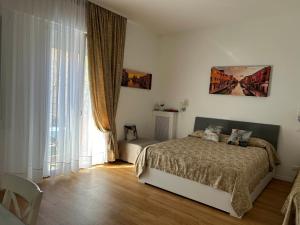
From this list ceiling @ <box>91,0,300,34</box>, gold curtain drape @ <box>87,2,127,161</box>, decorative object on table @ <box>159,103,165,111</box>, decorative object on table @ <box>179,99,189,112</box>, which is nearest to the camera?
ceiling @ <box>91,0,300,34</box>

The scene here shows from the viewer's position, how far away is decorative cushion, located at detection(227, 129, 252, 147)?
377 centimetres

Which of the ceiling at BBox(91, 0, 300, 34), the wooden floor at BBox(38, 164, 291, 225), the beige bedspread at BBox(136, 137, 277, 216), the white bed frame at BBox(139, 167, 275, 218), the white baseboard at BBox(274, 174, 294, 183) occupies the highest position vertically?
the ceiling at BBox(91, 0, 300, 34)

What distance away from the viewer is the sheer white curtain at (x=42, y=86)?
9.31ft

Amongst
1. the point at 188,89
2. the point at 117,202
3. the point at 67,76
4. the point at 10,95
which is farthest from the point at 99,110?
Answer: the point at 188,89

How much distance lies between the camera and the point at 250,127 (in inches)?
161

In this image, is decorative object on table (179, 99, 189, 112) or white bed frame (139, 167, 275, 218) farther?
decorative object on table (179, 99, 189, 112)

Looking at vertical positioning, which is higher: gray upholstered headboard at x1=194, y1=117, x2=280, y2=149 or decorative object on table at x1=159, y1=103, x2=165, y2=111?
decorative object on table at x1=159, y1=103, x2=165, y2=111

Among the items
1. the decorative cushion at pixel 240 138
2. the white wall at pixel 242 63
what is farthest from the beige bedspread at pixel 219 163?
the white wall at pixel 242 63

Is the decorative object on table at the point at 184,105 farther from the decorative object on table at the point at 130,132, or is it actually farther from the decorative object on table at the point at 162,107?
the decorative object on table at the point at 130,132

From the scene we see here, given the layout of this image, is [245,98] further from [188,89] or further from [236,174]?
[236,174]

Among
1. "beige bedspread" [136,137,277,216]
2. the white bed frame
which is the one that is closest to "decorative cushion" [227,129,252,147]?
"beige bedspread" [136,137,277,216]

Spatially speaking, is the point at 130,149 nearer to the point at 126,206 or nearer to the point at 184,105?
the point at 184,105

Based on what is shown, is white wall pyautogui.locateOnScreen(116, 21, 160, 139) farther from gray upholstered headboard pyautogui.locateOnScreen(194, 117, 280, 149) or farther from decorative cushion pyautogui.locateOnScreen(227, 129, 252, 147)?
decorative cushion pyautogui.locateOnScreen(227, 129, 252, 147)

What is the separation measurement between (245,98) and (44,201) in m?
3.65
